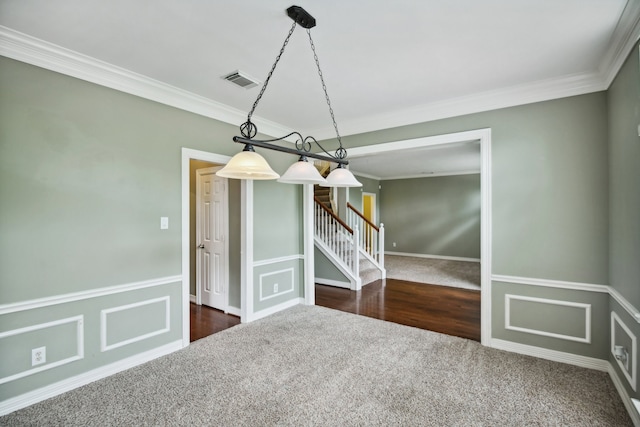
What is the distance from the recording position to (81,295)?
243 cm

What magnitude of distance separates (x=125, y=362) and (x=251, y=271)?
5.25 ft

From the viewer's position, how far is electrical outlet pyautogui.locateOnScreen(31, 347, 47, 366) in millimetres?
2205

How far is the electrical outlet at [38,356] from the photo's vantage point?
7.23 ft

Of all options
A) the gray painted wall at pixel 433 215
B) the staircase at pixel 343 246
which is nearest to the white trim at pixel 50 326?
the staircase at pixel 343 246

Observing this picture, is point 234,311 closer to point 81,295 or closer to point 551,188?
point 81,295

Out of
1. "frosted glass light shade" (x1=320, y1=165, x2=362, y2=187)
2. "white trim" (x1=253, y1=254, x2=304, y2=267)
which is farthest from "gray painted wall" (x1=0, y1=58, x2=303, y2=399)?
"frosted glass light shade" (x1=320, y1=165, x2=362, y2=187)

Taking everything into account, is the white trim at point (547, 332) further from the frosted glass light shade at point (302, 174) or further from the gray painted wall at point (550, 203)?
the frosted glass light shade at point (302, 174)

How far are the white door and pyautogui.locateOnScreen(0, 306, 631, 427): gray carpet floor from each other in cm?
119

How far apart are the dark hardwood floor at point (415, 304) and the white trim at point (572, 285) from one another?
801 mm

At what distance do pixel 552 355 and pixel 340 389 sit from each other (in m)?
2.13

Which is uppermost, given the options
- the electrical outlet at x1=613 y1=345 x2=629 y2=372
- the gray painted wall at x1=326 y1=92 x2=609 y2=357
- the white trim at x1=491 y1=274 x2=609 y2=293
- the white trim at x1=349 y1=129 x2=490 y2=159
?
the white trim at x1=349 y1=129 x2=490 y2=159

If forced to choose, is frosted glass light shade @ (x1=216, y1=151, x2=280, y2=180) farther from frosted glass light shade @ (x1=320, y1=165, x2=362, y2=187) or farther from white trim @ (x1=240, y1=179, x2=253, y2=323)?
white trim @ (x1=240, y1=179, x2=253, y2=323)

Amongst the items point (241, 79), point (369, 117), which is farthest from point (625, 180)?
point (241, 79)

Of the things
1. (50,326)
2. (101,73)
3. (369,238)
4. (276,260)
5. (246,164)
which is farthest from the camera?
(369,238)
